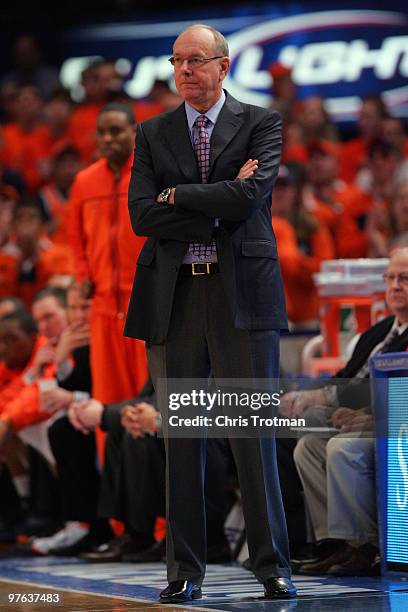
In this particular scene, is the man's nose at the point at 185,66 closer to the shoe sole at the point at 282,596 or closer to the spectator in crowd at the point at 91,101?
the shoe sole at the point at 282,596

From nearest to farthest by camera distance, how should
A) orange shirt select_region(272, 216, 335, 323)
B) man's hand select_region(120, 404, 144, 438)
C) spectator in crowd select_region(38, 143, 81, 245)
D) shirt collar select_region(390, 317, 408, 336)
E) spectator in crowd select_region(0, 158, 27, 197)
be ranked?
shirt collar select_region(390, 317, 408, 336) < man's hand select_region(120, 404, 144, 438) < orange shirt select_region(272, 216, 335, 323) < spectator in crowd select_region(38, 143, 81, 245) < spectator in crowd select_region(0, 158, 27, 197)

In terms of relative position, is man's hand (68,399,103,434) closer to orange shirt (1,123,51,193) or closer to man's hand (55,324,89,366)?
man's hand (55,324,89,366)

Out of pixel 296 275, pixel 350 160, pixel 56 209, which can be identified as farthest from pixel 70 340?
pixel 350 160

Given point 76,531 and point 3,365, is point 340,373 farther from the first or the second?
point 3,365

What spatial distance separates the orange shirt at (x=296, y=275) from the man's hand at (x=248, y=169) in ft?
12.7

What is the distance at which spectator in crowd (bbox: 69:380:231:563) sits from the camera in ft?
20.9

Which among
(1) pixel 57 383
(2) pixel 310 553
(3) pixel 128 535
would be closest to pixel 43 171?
(1) pixel 57 383

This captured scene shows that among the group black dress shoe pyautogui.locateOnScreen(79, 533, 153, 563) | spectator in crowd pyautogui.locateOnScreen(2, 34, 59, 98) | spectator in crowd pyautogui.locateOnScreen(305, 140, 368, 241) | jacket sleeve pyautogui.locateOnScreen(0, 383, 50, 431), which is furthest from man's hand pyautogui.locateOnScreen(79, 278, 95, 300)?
spectator in crowd pyautogui.locateOnScreen(2, 34, 59, 98)

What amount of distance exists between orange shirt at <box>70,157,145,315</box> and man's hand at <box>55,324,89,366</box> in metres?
0.25

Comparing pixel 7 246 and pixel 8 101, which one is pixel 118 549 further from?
pixel 8 101

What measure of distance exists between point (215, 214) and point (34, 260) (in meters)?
5.44

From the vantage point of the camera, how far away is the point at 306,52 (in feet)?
40.7

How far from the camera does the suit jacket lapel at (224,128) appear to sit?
189 inches

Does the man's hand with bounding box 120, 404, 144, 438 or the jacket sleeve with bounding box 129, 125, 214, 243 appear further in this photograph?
the man's hand with bounding box 120, 404, 144, 438
